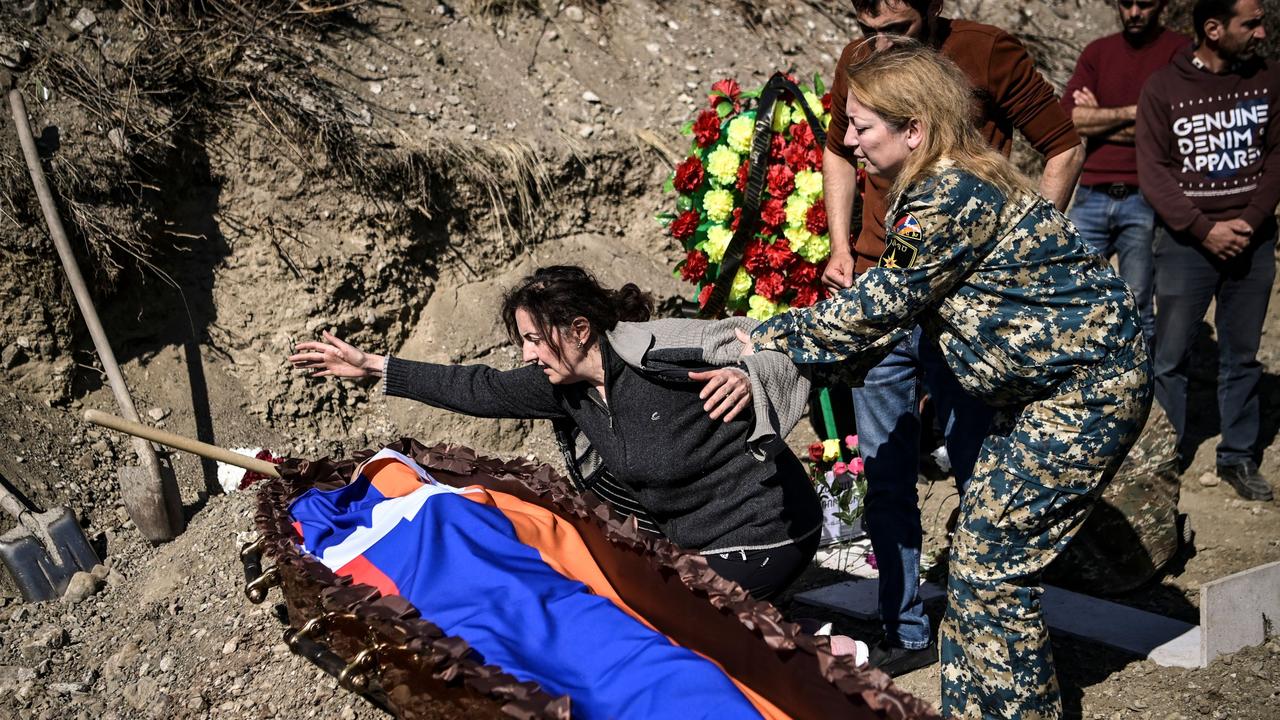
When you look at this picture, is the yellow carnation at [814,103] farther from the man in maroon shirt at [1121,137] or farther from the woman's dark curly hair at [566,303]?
the woman's dark curly hair at [566,303]

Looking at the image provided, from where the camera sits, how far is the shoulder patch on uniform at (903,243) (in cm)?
242

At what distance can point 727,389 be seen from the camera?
2.68 meters

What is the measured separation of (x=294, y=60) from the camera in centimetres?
582

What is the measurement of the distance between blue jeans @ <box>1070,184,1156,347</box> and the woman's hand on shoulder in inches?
114

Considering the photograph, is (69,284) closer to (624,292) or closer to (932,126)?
(624,292)

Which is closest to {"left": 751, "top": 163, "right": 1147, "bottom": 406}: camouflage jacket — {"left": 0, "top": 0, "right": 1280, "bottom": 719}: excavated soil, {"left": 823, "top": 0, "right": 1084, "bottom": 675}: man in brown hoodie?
{"left": 823, "top": 0, "right": 1084, "bottom": 675}: man in brown hoodie

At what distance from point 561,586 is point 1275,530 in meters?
3.58

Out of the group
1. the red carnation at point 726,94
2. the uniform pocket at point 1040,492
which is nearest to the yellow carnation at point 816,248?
the red carnation at point 726,94

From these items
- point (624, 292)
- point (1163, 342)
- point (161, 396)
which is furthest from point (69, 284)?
point (1163, 342)

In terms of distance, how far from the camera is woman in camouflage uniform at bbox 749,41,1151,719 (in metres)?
2.43

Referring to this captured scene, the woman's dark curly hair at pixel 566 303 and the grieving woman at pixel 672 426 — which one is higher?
the woman's dark curly hair at pixel 566 303

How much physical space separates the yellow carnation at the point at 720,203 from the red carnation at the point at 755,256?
19 cm

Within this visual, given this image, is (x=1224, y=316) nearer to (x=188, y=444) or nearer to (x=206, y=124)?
(x=188, y=444)

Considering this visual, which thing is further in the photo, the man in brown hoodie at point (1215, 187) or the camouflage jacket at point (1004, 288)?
the man in brown hoodie at point (1215, 187)
